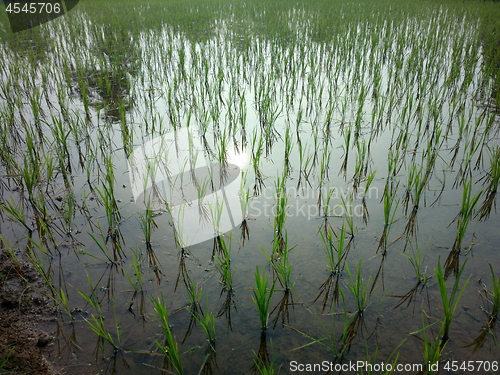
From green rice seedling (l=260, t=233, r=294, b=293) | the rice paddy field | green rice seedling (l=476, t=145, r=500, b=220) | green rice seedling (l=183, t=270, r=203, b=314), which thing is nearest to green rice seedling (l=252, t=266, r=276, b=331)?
the rice paddy field

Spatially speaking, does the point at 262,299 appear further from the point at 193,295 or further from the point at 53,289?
the point at 53,289

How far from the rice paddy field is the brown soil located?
5cm

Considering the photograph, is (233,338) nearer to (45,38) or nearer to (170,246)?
(170,246)

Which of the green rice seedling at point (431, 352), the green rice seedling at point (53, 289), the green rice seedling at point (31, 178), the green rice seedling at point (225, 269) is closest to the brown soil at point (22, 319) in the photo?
the green rice seedling at point (53, 289)

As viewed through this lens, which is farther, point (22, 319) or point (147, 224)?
point (147, 224)

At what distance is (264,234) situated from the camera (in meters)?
1.60

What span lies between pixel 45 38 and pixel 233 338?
7.60 m

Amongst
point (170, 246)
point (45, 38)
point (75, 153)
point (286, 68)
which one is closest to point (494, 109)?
point (286, 68)

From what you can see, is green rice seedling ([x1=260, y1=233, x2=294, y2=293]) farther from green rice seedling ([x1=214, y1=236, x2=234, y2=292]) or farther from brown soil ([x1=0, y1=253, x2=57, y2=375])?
brown soil ([x1=0, y1=253, x2=57, y2=375])

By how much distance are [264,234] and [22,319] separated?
1.04 metres

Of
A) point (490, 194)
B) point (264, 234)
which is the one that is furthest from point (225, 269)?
point (490, 194)

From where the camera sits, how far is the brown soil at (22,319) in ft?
3.39

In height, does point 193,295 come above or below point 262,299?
below

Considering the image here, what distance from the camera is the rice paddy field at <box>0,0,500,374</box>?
1.08m
